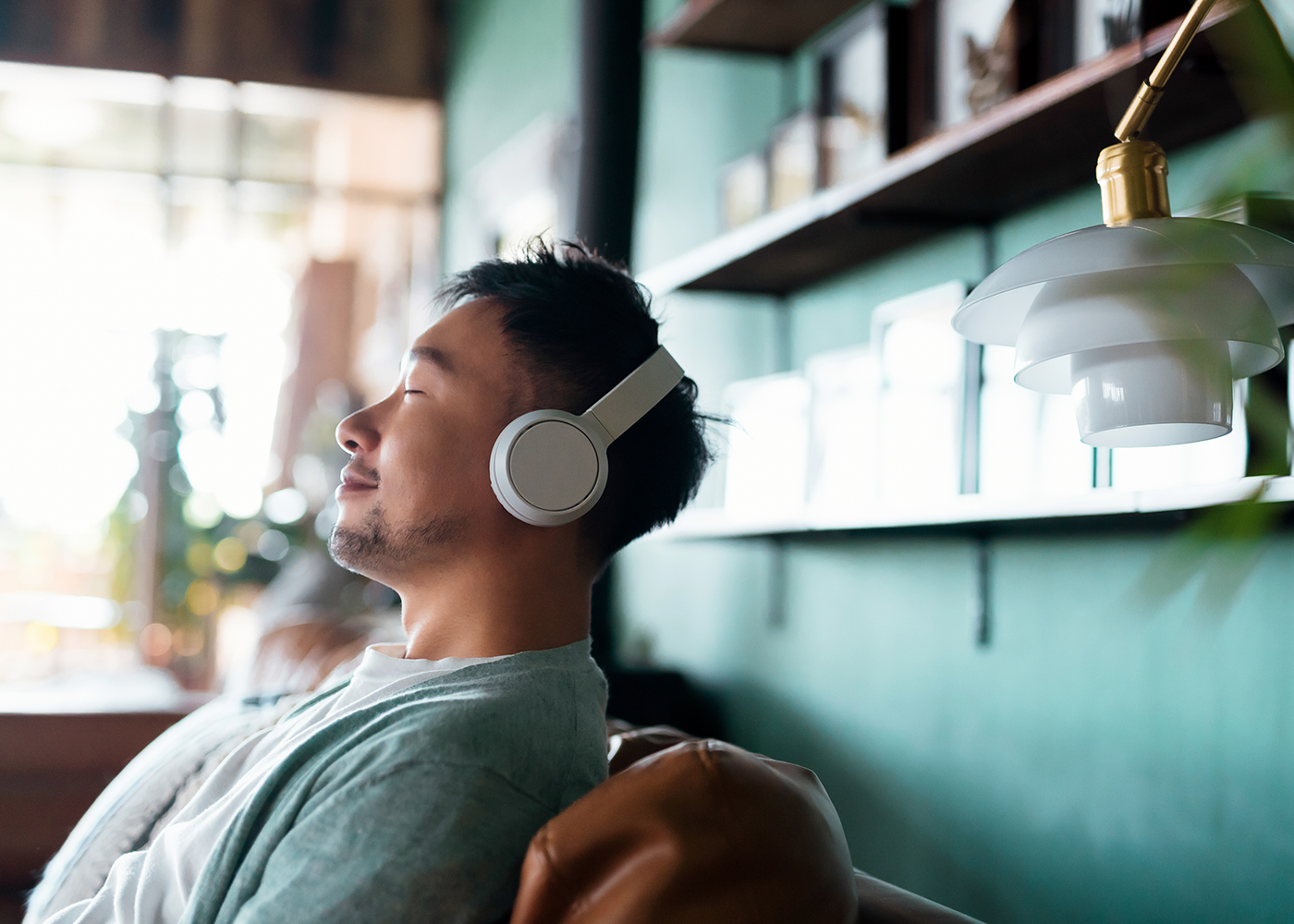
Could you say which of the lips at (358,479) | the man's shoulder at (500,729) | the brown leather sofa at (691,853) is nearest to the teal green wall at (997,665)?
the brown leather sofa at (691,853)

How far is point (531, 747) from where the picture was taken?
0.91m

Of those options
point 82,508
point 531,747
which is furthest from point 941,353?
point 82,508

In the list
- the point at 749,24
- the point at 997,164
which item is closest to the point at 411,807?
the point at 997,164

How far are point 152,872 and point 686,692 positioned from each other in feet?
5.44

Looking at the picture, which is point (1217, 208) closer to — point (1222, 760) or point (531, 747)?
point (531, 747)

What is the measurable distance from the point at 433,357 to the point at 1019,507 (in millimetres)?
683

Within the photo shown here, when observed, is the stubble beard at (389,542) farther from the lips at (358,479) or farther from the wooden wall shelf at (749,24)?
the wooden wall shelf at (749,24)

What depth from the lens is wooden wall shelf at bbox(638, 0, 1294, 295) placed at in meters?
1.14

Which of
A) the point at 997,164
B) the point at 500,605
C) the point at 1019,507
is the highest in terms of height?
the point at 997,164

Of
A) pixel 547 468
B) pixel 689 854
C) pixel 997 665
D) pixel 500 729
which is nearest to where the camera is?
pixel 689 854

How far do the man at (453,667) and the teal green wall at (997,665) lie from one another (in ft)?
1.61

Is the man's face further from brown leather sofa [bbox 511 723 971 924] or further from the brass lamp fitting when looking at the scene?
the brass lamp fitting

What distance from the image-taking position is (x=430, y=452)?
116 centimetres

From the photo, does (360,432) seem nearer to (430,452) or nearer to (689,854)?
(430,452)
